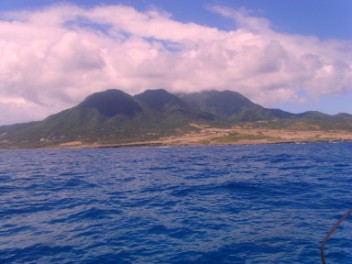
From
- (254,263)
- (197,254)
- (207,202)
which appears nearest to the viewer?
(254,263)

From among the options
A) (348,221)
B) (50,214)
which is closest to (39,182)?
(50,214)

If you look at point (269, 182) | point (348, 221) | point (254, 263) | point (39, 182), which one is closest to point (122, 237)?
point (254, 263)

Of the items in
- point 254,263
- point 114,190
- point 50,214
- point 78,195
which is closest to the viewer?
point 254,263

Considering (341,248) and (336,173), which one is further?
(336,173)

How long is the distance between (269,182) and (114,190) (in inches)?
525

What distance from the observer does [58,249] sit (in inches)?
601

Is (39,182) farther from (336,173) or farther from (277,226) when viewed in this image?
(336,173)

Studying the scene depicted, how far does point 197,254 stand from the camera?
14.4 m

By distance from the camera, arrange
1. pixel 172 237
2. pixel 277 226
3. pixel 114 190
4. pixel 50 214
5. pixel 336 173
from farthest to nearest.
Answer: pixel 336 173 → pixel 114 190 → pixel 50 214 → pixel 277 226 → pixel 172 237

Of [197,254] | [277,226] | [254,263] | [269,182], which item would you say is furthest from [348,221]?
[269,182]

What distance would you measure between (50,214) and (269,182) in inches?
Answer: 729

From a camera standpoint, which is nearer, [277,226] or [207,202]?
[277,226]

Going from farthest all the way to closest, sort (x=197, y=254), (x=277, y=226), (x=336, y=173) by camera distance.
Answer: (x=336, y=173)
(x=277, y=226)
(x=197, y=254)

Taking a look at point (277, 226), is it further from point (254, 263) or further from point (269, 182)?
point (269, 182)
